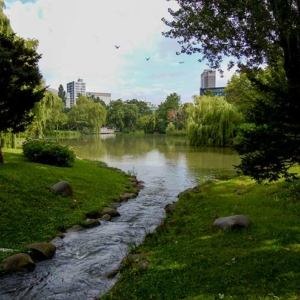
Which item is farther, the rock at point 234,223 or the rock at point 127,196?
the rock at point 127,196

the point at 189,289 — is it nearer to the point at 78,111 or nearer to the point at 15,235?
the point at 15,235

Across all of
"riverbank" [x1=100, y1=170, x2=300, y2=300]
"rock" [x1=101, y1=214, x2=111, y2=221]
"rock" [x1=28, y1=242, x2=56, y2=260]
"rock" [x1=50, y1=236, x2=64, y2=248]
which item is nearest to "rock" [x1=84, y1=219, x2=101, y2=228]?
"rock" [x1=101, y1=214, x2=111, y2=221]

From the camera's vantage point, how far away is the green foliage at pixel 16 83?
10.1 m

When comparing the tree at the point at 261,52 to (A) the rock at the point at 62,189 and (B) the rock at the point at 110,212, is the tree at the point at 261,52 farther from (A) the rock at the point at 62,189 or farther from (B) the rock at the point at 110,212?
(A) the rock at the point at 62,189

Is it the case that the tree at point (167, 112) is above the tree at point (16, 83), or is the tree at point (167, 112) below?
above

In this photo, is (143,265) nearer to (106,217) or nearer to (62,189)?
(106,217)

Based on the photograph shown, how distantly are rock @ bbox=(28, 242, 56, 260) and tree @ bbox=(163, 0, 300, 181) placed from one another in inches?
151

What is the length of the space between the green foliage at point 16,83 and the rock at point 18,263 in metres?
5.93

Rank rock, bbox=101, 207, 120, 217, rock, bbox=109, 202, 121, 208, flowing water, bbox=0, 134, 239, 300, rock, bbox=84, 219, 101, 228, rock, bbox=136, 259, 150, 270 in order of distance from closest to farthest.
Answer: flowing water, bbox=0, 134, 239, 300
rock, bbox=136, 259, 150, 270
rock, bbox=84, 219, 101, 228
rock, bbox=101, 207, 120, 217
rock, bbox=109, 202, 121, 208

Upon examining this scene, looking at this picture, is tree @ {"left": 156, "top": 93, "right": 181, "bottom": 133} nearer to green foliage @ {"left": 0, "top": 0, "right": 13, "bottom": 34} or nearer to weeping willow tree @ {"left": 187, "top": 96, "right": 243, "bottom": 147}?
weeping willow tree @ {"left": 187, "top": 96, "right": 243, "bottom": 147}

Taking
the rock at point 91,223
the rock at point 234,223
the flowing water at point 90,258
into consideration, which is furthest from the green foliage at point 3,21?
the rock at point 234,223

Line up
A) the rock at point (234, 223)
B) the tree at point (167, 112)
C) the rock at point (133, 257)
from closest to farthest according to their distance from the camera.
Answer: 1. the rock at point (133, 257)
2. the rock at point (234, 223)
3. the tree at point (167, 112)

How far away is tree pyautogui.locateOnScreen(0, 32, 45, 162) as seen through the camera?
10.1 meters

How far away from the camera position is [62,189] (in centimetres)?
1020
